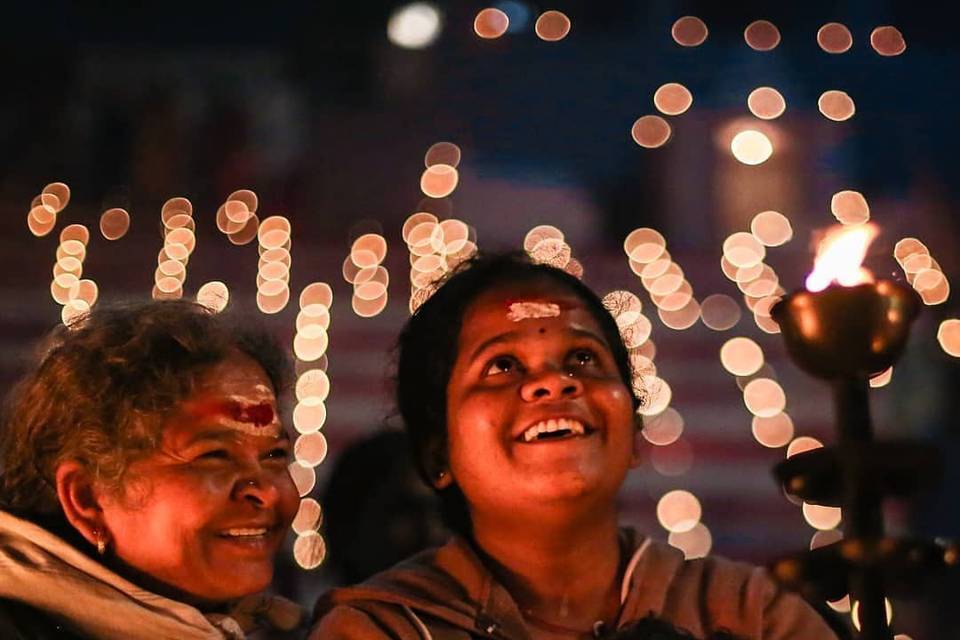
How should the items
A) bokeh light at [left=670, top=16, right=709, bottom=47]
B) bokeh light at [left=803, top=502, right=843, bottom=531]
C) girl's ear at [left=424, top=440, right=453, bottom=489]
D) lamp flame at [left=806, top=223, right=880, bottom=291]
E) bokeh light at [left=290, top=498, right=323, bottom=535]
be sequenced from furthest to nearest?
bokeh light at [left=803, top=502, right=843, bottom=531]
bokeh light at [left=290, top=498, right=323, bottom=535]
bokeh light at [left=670, top=16, right=709, bottom=47]
girl's ear at [left=424, top=440, right=453, bottom=489]
lamp flame at [left=806, top=223, right=880, bottom=291]

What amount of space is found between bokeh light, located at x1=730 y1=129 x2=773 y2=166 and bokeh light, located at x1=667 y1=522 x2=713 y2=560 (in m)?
1.99

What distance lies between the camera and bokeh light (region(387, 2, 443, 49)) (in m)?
6.62

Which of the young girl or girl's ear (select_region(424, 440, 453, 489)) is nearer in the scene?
the young girl

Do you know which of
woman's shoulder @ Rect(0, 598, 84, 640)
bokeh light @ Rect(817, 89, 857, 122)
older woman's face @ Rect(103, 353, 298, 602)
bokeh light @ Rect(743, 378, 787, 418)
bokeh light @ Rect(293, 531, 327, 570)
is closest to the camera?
woman's shoulder @ Rect(0, 598, 84, 640)

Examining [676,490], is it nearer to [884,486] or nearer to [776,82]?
[776,82]

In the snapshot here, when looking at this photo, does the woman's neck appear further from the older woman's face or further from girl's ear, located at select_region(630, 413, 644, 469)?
the older woman's face

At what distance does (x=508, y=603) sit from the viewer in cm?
241

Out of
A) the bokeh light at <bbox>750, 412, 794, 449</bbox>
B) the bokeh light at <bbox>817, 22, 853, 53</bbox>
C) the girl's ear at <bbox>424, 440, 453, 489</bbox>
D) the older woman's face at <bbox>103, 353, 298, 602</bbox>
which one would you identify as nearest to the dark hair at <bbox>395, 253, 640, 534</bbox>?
the girl's ear at <bbox>424, 440, 453, 489</bbox>

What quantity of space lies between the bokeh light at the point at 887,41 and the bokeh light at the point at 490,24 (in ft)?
5.73

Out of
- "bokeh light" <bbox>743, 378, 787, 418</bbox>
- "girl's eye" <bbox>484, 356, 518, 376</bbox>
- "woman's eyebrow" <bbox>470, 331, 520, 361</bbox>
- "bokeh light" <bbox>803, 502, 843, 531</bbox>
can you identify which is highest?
"bokeh light" <bbox>743, 378, 787, 418</bbox>

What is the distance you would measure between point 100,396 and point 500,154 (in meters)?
4.91

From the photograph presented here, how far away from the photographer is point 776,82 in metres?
6.74

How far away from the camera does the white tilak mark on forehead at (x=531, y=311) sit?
254cm

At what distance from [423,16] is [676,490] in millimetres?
2849
